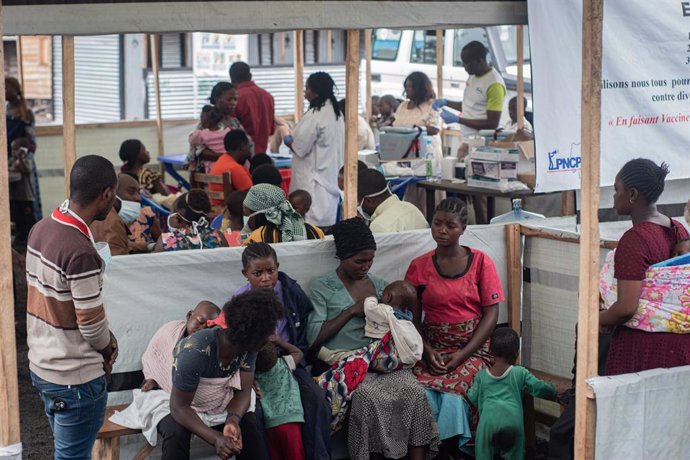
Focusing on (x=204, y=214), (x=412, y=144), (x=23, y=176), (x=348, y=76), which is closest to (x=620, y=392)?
(x=348, y=76)

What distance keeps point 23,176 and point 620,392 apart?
725 centimetres

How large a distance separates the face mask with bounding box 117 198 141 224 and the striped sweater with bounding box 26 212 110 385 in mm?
2940

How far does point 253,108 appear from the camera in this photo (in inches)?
407

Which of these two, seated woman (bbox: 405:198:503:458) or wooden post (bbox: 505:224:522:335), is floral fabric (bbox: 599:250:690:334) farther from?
wooden post (bbox: 505:224:522:335)

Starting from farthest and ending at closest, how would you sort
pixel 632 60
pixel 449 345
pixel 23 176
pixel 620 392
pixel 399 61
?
1. pixel 399 61
2. pixel 23 176
3. pixel 632 60
4. pixel 449 345
5. pixel 620 392

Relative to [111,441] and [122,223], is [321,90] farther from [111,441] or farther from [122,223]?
[111,441]

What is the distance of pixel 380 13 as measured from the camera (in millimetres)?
5703

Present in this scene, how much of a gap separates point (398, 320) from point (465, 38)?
9.18 meters

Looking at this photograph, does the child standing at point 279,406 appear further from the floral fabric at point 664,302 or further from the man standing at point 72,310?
the floral fabric at point 664,302

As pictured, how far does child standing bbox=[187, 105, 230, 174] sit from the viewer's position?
921 cm

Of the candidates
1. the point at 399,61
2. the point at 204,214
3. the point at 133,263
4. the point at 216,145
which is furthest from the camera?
the point at 399,61

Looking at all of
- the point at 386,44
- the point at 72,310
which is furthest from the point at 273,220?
the point at 386,44

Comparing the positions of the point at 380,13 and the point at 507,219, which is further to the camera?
the point at 507,219

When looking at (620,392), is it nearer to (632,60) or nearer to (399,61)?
(632,60)
